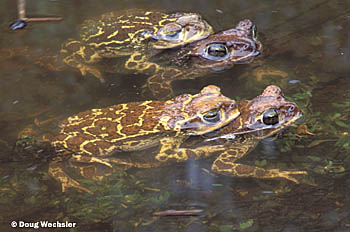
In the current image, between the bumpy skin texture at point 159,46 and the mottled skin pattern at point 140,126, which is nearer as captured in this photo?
→ the mottled skin pattern at point 140,126

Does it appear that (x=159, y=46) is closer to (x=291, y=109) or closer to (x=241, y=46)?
(x=241, y=46)

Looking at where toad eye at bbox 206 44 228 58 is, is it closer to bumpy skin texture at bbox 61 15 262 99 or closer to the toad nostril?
bumpy skin texture at bbox 61 15 262 99

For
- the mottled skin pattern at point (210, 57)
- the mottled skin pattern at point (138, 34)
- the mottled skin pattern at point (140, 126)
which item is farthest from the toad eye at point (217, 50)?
the mottled skin pattern at point (140, 126)

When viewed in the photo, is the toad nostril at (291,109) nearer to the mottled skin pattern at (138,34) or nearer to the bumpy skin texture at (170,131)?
the bumpy skin texture at (170,131)

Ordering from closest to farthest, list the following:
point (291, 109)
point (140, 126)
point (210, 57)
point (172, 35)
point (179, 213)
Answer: point (179, 213) < point (291, 109) < point (140, 126) < point (210, 57) < point (172, 35)

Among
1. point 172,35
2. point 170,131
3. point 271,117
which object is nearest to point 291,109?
point 271,117

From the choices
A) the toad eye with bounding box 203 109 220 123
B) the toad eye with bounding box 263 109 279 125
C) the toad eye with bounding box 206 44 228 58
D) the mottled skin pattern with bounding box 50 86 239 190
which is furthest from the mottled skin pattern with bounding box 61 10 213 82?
the toad eye with bounding box 263 109 279 125
